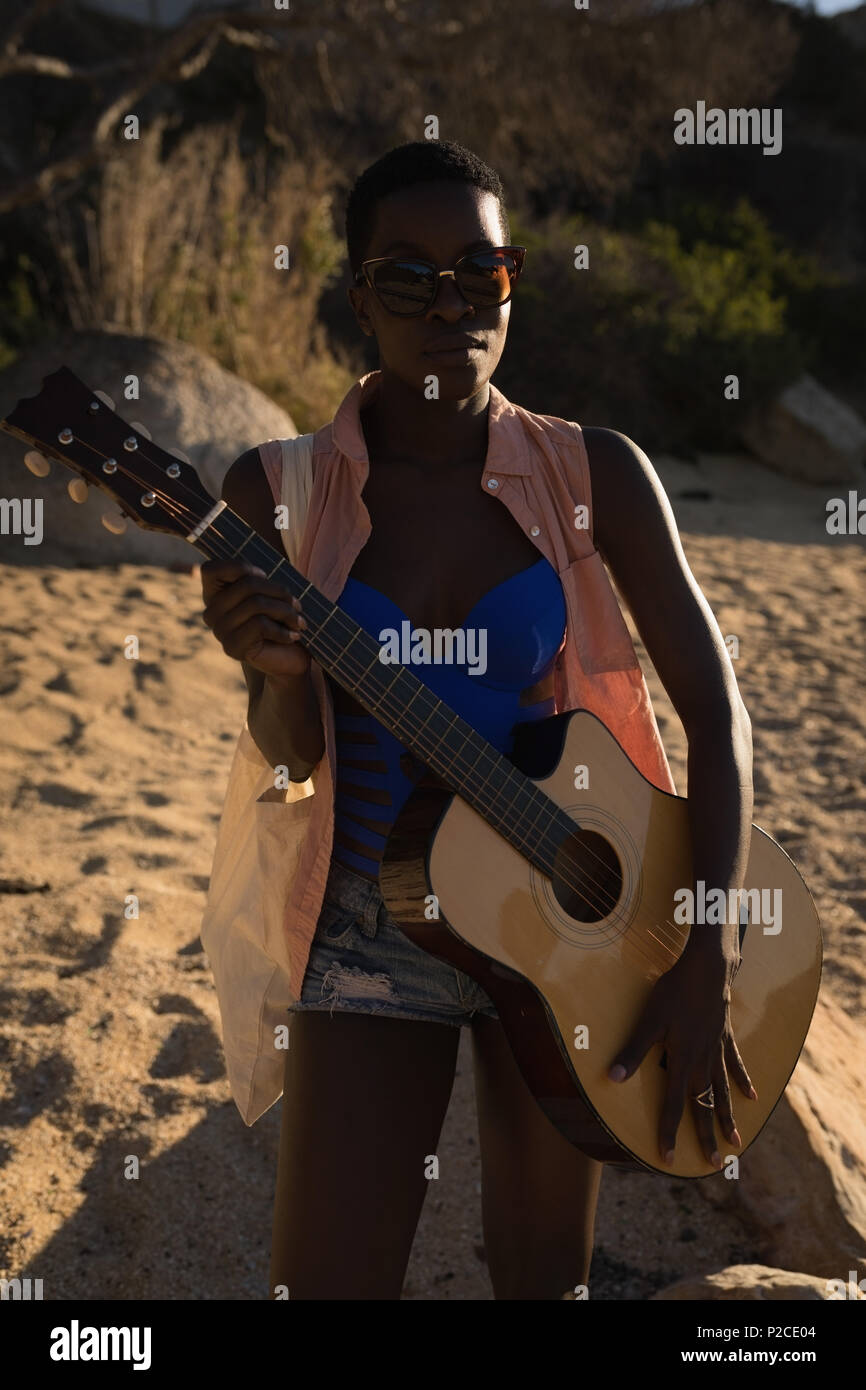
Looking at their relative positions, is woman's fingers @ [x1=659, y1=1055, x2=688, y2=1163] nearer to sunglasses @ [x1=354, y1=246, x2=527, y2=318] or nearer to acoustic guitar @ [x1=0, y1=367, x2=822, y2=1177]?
acoustic guitar @ [x1=0, y1=367, x2=822, y2=1177]

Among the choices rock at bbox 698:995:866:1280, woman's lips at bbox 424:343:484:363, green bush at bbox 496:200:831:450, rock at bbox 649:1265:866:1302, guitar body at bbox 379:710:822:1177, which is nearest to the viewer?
guitar body at bbox 379:710:822:1177

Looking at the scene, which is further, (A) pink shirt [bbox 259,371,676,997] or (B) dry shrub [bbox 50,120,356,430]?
(B) dry shrub [bbox 50,120,356,430]

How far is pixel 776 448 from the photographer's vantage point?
12297mm

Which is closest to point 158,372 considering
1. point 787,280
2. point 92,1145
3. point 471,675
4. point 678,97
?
point 92,1145

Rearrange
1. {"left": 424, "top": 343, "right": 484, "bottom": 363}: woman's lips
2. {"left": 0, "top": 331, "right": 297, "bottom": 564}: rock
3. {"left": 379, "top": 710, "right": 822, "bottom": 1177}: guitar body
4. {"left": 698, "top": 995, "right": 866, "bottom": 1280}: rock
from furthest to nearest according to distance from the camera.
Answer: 1. {"left": 0, "top": 331, "right": 297, "bottom": 564}: rock
2. {"left": 698, "top": 995, "right": 866, "bottom": 1280}: rock
3. {"left": 424, "top": 343, "right": 484, "bottom": 363}: woman's lips
4. {"left": 379, "top": 710, "right": 822, "bottom": 1177}: guitar body

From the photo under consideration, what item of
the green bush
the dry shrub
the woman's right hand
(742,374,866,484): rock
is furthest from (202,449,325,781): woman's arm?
(742,374,866,484): rock

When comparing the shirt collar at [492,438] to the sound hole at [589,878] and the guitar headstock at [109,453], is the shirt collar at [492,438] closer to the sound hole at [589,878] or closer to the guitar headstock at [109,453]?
the guitar headstock at [109,453]

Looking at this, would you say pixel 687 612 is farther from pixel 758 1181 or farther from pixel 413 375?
pixel 758 1181

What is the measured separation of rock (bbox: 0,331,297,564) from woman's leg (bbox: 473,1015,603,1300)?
561 cm

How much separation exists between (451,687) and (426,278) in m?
0.64

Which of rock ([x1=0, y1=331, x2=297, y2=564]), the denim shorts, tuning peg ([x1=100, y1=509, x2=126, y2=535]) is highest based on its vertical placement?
rock ([x1=0, y1=331, x2=297, y2=564])

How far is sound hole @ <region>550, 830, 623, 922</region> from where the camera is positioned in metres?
2.01

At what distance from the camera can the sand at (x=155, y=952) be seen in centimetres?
279
